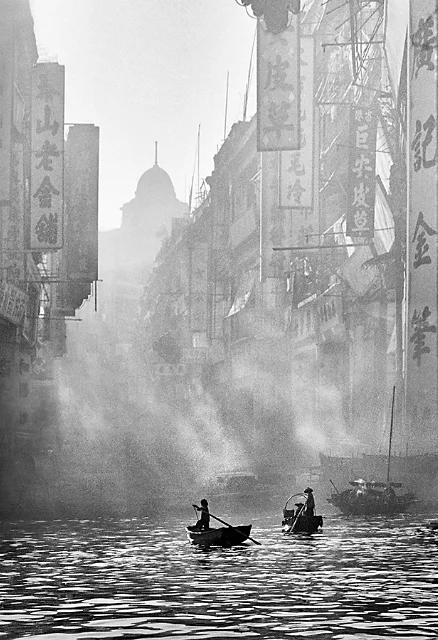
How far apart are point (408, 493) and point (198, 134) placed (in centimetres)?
6605

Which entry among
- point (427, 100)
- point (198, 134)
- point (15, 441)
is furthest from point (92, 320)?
point (427, 100)

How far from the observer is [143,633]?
1722 centimetres

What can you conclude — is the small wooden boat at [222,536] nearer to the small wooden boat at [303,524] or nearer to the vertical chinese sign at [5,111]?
the small wooden boat at [303,524]

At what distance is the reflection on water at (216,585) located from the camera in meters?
17.7

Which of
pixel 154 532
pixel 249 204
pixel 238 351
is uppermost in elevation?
pixel 249 204

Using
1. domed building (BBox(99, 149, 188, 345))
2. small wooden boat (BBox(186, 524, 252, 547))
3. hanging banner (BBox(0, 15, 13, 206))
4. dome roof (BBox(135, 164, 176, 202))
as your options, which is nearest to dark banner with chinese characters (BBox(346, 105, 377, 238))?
hanging banner (BBox(0, 15, 13, 206))

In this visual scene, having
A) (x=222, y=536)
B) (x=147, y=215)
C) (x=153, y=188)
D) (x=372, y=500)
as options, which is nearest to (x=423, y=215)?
(x=222, y=536)

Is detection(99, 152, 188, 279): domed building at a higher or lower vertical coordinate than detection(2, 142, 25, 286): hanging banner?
higher

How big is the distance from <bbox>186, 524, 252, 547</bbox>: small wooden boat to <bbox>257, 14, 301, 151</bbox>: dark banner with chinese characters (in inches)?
435

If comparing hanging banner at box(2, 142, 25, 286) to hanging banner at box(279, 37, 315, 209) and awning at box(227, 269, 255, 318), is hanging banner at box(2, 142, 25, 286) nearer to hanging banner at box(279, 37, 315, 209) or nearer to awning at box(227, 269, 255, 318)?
hanging banner at box(279, 37, 315, 209)

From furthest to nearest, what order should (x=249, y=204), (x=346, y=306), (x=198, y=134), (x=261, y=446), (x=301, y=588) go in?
(x=198, y=134) → (x=249, y=204) → (x=261, y=446) → (x=346, y=306) → (x=301, y=588)

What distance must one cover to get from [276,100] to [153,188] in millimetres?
162918

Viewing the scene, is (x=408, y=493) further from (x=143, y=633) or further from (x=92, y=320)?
(x=92, y=320)

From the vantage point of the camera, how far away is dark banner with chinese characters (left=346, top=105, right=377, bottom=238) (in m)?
40.8
